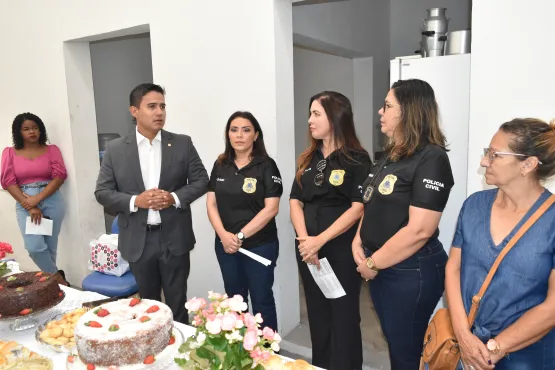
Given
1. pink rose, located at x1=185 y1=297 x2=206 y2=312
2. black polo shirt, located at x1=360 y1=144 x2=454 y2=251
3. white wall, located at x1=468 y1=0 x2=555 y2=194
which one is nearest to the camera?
pink rose, located at x1=185 y1=297 x2=206 y2=312

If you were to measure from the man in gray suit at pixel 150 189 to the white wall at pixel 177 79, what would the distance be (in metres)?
0.68

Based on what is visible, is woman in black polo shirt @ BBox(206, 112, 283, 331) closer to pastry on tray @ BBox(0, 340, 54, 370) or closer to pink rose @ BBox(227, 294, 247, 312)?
pastry on tray @ BBox(0, 340, 54, 370)

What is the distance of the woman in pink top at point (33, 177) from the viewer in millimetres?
3955

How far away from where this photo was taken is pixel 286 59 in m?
2.96

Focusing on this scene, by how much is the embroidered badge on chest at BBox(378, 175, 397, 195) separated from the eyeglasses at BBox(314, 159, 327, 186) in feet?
1.33

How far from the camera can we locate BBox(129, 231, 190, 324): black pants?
8.18 feet

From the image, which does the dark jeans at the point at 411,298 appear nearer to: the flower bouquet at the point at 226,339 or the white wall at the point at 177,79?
the flower bouquet at the point at 226,339

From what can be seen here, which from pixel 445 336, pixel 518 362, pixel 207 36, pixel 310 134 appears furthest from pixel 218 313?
pixel 207 36

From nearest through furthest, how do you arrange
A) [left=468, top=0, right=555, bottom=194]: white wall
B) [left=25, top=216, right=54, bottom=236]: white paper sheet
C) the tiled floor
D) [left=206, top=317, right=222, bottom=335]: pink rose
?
[left=206, top=317, right=222, bottom=335]: pink rose < [left=468, top=0, right=555, bottom=194]: white wall < the tiled floor < [left=25, top=216, right=54, bottom=236]: white paper sheet

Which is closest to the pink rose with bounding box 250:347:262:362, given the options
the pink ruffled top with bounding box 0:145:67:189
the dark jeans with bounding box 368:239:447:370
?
the dark jeans with bounding box 368:239:447:370

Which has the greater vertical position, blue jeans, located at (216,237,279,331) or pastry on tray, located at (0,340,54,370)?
pastry on tray, located at (0,340,54,370)

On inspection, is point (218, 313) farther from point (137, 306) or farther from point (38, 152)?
point (38, 152)

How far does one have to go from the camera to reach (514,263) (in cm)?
144

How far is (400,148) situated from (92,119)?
3.50m
